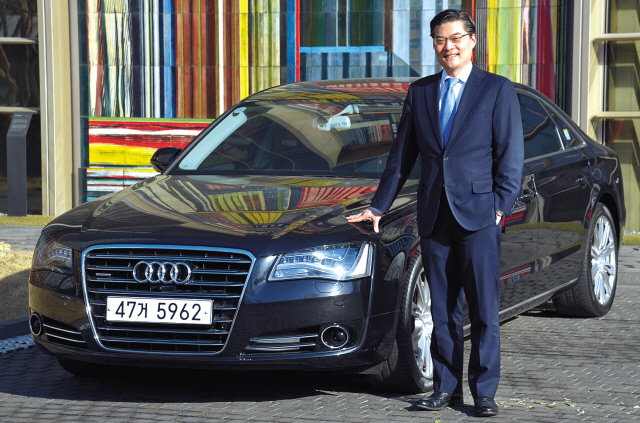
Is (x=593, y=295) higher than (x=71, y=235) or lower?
lower

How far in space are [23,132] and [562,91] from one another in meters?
7.31

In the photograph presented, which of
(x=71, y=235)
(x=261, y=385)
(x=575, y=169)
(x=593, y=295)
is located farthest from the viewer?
(x=593, y=295)

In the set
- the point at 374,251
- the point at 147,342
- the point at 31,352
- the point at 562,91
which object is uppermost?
the point at 562,91

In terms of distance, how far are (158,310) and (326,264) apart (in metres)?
0.79

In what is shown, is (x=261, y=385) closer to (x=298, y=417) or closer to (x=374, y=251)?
(x=298, y=417)

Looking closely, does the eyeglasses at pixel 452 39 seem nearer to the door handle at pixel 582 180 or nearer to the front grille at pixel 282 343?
the front grille at pixel 282 343

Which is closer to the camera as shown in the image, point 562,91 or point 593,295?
point 593,295

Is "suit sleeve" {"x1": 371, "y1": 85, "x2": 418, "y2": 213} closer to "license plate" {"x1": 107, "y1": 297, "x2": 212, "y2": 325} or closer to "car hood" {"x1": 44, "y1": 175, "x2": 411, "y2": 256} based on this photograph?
"car hood" {"x1": 44, "y1": 175, "x2": 411, "y2": 256}

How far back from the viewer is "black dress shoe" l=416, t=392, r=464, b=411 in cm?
447

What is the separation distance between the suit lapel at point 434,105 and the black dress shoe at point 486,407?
1178 mm

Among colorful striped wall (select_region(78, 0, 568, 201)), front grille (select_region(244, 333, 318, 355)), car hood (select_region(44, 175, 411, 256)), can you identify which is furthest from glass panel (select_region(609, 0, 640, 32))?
front grille (select_region(244, 333, 318, 355))

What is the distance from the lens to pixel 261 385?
507cm

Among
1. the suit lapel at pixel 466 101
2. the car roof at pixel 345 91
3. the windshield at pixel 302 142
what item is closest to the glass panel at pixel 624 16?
the car roof at pixel 345 91

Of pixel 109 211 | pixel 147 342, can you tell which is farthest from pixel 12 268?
pixel 147 342
